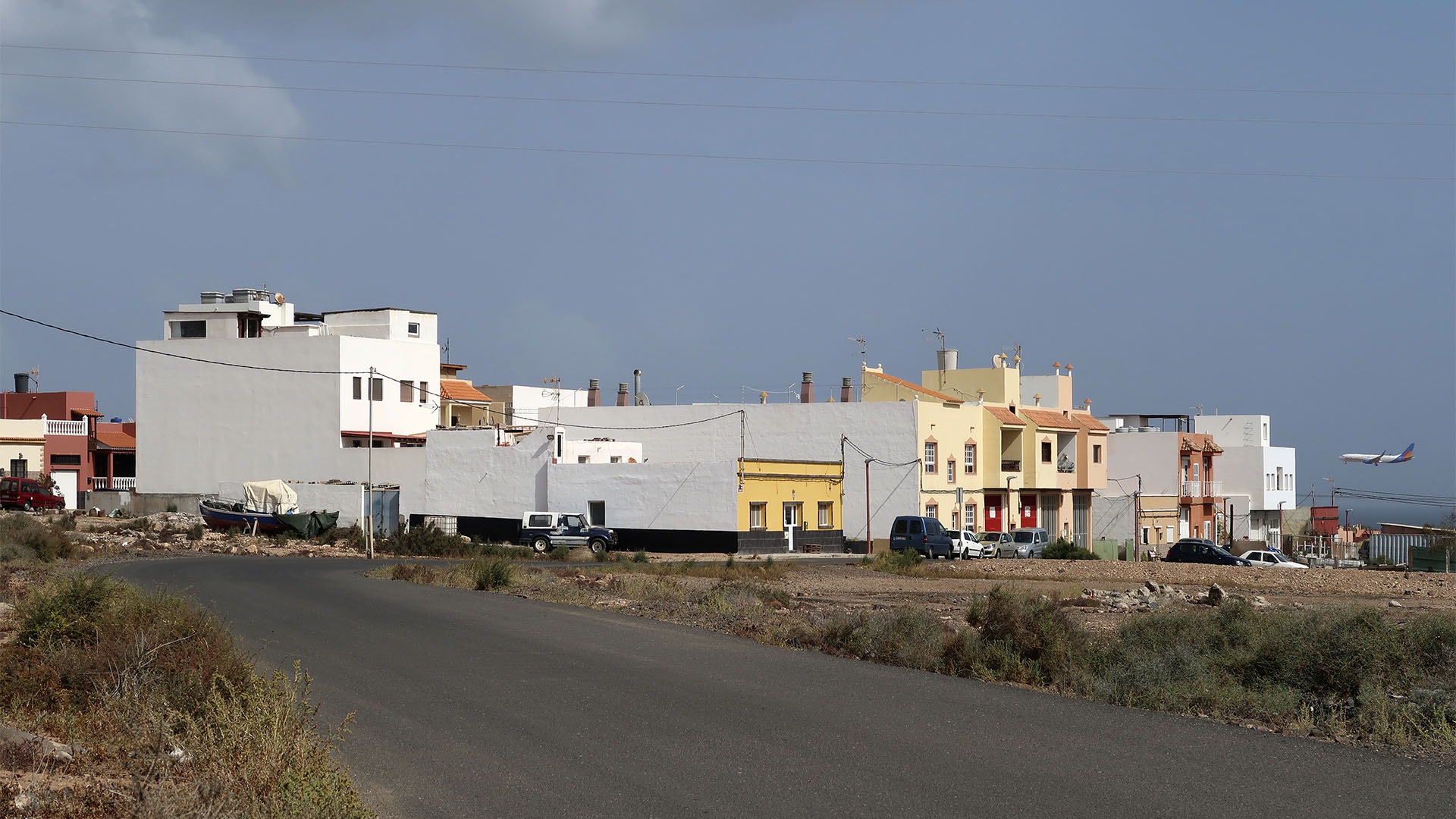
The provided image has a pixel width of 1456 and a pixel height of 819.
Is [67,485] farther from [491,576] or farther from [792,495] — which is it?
[491,576]

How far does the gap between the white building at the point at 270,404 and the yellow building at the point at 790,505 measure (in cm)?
1728

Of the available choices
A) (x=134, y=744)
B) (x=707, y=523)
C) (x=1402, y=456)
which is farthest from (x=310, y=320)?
(x=1402, y=456)

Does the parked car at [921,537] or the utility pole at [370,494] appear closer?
the utility pole at [370,494]

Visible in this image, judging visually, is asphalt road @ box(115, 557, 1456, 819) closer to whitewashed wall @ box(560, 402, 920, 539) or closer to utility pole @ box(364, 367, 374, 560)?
utility pole @ box(364, 367, 374, 560)

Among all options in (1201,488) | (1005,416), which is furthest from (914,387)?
(1201,488)

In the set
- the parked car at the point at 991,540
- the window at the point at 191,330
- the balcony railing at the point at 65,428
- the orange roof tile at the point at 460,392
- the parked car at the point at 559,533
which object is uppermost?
the window at the point at 191,330

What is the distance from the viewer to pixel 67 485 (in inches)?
2771

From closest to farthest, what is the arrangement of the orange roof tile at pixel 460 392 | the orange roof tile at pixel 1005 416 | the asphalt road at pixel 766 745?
1. the asphalt road at pixel 766 745
2. the orange roof tile at pixel 1005 416
3. the orange roof tile at pixel 460 392

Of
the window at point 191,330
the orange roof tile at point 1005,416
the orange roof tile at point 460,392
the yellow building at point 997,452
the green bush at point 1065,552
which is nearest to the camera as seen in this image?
the green bush at point 1065,552

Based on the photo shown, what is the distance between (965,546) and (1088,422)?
25.1 metres

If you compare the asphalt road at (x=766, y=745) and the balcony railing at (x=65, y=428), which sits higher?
the balcony railing at (x=65, y=428)

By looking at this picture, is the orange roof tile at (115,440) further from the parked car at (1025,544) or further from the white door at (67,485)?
the parked car at (1025,544)

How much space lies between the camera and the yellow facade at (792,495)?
53.3 meters

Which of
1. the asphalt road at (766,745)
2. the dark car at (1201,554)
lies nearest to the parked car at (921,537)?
the dark car at (1201,554)
